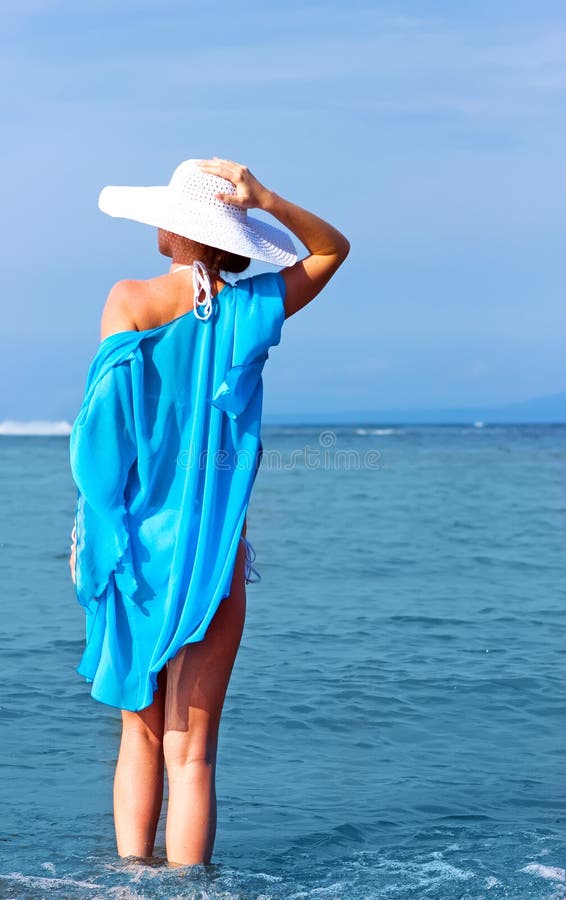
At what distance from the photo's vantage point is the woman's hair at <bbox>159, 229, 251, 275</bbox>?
3.10m

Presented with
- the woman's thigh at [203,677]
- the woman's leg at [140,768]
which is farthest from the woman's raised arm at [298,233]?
the woman's leg at [140,768]

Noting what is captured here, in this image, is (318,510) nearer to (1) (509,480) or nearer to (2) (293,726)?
(1) (509,480)

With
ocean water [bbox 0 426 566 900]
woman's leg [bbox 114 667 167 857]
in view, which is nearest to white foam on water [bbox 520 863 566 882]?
ocean water [bbox 0 426 566 900]

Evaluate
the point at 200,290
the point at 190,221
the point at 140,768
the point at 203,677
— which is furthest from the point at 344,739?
the point at 190,221

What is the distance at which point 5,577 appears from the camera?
A: 916 cm

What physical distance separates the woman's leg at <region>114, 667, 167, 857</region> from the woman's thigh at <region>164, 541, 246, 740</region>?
0.06 m

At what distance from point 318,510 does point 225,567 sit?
12.2 m

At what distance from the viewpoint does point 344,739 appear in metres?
5.09

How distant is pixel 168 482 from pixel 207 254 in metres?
0.63

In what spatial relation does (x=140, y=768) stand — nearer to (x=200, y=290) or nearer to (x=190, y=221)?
(x=200, y=290)

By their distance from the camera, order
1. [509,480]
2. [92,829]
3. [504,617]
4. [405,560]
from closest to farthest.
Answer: [92,829], [504,617], [405,560], [509,480]

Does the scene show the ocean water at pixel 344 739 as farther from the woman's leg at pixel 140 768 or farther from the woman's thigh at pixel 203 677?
the woman's thigh at pixel 203 677

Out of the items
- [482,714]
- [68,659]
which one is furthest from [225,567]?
[68,659]

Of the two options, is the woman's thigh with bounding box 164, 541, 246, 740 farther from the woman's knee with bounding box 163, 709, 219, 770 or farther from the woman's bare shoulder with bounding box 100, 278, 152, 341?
the woman's bare shoulder with bounding box 100, 278, 152, 341
